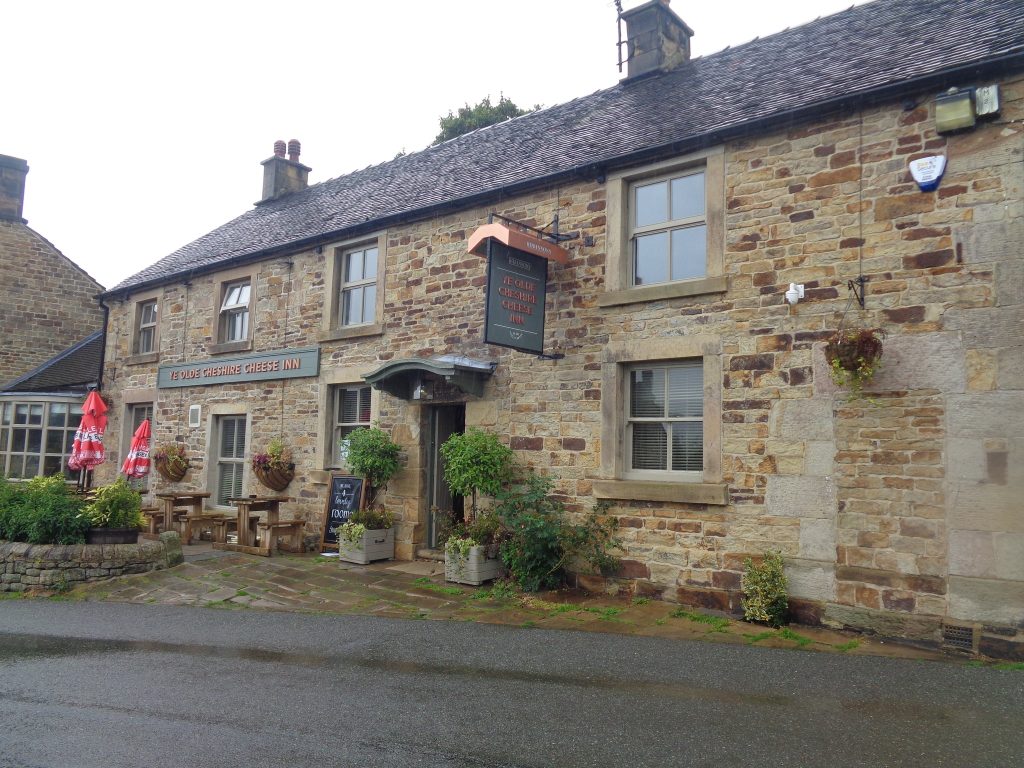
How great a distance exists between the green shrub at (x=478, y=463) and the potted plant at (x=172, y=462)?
289 inches

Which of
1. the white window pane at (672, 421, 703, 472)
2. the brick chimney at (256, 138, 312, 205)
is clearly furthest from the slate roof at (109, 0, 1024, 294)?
the white window pane at (672, 421, 703, 472)

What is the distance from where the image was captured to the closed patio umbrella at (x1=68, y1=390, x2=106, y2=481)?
14039mm

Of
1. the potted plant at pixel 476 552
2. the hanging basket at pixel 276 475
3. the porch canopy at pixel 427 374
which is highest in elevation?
the porch canopy at pixel 427 374

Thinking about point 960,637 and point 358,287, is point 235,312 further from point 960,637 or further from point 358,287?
point 960,637

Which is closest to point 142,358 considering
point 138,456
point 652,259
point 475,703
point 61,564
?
point 138,456

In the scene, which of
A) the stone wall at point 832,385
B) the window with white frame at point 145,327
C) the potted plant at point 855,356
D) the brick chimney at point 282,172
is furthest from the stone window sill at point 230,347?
the potted plant at point 855,356

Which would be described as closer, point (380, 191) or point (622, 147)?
point (622, 147)

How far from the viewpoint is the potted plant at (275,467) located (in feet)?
41.0

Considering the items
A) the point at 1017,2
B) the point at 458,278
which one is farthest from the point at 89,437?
the point at 1017,2

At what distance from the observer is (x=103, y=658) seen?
6457mm

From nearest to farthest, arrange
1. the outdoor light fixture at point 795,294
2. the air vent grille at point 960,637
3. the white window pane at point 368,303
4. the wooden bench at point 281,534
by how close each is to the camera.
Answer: the air vent grille at point 960,637 < the outdoor light fixture at point 795,294 < the wooden bench at point 281,534 < the white window pane at point 368,303

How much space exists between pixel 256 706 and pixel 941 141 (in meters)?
7.61

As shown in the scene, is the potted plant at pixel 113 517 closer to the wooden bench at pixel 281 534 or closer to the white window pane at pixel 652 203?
the wooden bench at pixel 281 534

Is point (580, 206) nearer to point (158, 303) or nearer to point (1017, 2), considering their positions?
point (1017, 2)
